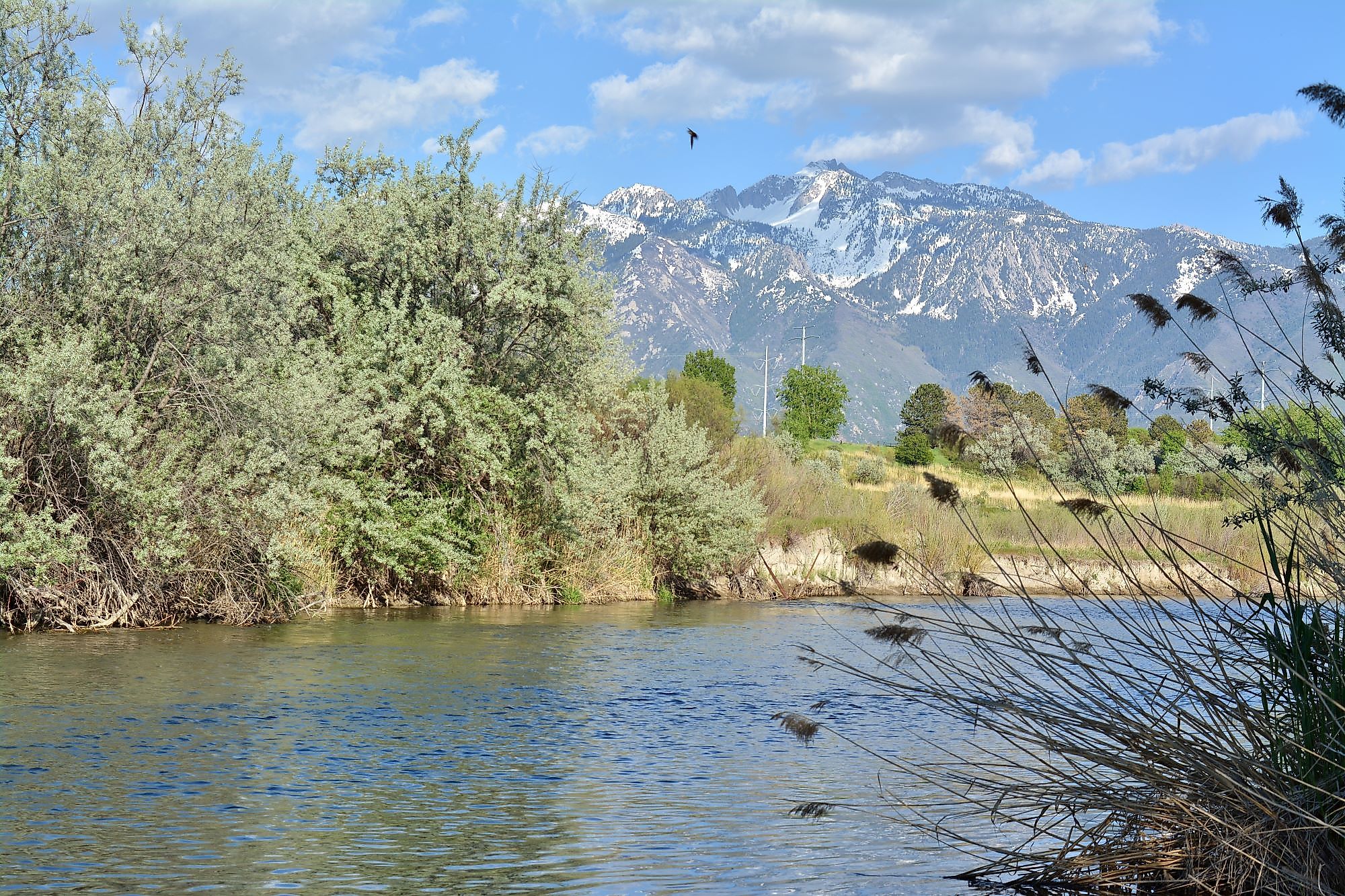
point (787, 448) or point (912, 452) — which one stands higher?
point (912, 452)

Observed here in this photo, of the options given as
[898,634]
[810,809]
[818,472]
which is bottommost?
[810,809]

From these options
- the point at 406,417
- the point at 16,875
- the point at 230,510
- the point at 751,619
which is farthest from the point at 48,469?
the point at 751,619

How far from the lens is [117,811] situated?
380 inches

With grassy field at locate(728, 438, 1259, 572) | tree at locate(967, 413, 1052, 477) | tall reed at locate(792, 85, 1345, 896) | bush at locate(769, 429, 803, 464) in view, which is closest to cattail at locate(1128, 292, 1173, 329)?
tall reed at locate(792, 85, 1345, 896)

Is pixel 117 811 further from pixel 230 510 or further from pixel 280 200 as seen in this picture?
pixel 280 200

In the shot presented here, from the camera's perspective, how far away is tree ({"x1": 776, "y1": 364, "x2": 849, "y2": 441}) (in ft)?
331

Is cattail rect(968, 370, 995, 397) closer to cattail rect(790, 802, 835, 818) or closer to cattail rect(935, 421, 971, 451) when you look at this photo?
cattail rect(935, 421, 971, 451)

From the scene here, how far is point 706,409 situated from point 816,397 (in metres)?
62.8

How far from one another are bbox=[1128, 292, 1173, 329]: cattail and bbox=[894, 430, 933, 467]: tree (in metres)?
67.5

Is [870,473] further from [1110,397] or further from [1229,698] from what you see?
[1110,397]

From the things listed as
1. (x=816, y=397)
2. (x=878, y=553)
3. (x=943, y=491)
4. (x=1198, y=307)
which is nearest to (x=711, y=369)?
(x=816, y=397)

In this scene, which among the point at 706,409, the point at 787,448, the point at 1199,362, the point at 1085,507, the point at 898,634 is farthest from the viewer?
the point at 787,448

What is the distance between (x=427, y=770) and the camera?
11680 mm

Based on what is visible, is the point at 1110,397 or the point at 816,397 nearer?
the point at 1110,397
